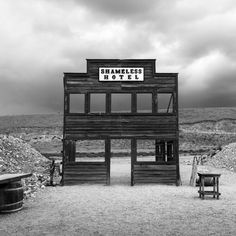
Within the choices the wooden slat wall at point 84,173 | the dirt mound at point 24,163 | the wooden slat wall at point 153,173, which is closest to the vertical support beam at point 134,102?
the wooden slat wall at point 153,173

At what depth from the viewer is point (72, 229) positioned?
9.35 m

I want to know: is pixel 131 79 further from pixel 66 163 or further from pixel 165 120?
pixel 66 163

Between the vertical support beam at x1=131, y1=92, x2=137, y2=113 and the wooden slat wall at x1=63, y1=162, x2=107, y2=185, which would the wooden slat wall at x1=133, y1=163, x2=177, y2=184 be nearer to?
the wooden slat wall at x1=63, y1=162, x2=107, y2=185

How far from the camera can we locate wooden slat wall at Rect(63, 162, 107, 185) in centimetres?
2014

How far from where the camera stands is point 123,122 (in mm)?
20562

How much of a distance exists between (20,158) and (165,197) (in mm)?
17502

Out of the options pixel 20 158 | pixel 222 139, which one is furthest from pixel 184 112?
pixel 20 158

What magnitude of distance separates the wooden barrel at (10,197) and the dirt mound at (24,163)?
13.0ft

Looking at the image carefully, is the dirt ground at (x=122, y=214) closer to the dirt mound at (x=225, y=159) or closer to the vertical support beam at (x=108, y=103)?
the vertical support beam at (x=108, y=103)

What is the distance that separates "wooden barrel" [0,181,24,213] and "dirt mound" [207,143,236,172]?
23.1m

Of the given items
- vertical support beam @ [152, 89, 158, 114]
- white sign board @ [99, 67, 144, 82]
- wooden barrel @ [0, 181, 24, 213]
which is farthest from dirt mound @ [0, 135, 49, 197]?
vertical support beam @ [152, 89, 158, 114]

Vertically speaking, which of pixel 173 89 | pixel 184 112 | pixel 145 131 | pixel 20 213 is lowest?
pixel 20 213

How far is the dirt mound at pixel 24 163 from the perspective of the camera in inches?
758

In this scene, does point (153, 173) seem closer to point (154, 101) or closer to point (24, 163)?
point (154, 101)
